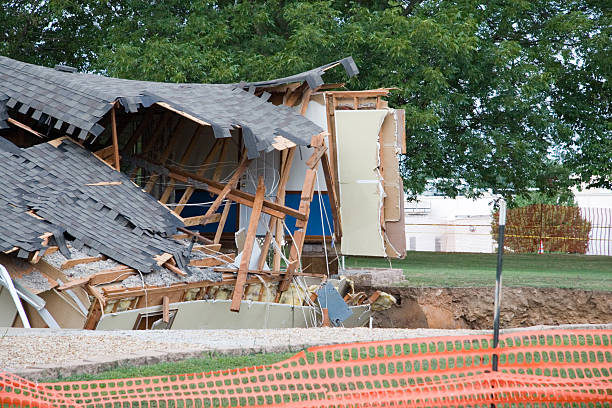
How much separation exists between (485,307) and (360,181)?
402 centimetres

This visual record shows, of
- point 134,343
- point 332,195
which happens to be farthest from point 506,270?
point 134,343

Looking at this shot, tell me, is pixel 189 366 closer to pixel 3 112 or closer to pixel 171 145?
pixel 3 112

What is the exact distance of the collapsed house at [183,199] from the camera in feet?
37.2

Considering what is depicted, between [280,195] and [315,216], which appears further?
[315,216]

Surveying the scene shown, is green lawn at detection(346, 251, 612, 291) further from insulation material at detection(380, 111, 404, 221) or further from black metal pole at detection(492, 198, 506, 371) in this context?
black metal pole at detection(492, 198, 506, 371)

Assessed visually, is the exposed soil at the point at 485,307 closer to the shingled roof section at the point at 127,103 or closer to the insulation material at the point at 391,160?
the insulation material at the point at 391,160

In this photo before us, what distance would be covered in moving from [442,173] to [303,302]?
1215 cm

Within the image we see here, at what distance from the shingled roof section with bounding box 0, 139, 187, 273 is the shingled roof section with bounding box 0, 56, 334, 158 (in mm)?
693

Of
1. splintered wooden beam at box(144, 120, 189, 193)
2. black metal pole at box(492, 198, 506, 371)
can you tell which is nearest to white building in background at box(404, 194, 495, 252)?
splintered wooden beam at box(144, 120, 189, 193)

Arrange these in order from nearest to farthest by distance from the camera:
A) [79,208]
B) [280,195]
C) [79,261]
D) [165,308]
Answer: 1. [79,261]
2. [165,308]
3. [79,208]
4. [280,195]

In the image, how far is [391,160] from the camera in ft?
61.5

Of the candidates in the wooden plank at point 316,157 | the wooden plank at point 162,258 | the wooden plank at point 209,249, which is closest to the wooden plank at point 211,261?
the wooden plank at point 209,249

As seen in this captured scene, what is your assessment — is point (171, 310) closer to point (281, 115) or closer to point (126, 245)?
point (126, 245)

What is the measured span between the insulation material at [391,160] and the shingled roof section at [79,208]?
6.39 metres
